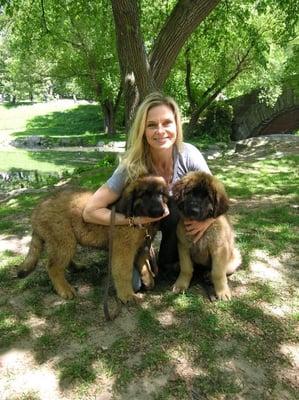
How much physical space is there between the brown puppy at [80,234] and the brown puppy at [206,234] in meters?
0.24

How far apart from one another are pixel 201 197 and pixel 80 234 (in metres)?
1.23

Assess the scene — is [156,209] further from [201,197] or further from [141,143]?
[141,143]

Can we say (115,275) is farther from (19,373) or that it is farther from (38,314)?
(19,373)

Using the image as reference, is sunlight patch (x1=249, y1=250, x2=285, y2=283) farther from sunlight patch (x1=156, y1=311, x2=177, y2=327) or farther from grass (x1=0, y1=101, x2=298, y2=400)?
sunlight patch (x1=156, y1=311, x2=177, y2=327)

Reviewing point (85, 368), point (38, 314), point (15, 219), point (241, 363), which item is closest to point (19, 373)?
point (85, 368)

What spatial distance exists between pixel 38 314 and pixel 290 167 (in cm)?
924

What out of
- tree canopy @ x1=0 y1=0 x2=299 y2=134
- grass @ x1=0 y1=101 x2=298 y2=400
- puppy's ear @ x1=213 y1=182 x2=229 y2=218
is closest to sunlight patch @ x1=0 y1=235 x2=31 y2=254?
grass @ x1=0 y1=101 x2=298 y2=400

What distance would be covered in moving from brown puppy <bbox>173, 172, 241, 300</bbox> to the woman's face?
0.39 metres

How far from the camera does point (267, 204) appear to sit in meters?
7.75

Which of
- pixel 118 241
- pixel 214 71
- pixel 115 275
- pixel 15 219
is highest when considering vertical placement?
pixel 214 71

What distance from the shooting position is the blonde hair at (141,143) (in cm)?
405

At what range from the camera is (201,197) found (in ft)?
12.7

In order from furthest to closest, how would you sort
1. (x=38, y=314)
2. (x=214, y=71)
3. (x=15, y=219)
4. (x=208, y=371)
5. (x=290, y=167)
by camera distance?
(x=214, y=71)
(x=290, y=167)
(x=15, y=219)
(x=38, y=314)
(x=208, y=371)

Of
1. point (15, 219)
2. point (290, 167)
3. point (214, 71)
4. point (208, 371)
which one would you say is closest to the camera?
point (208, 371)
